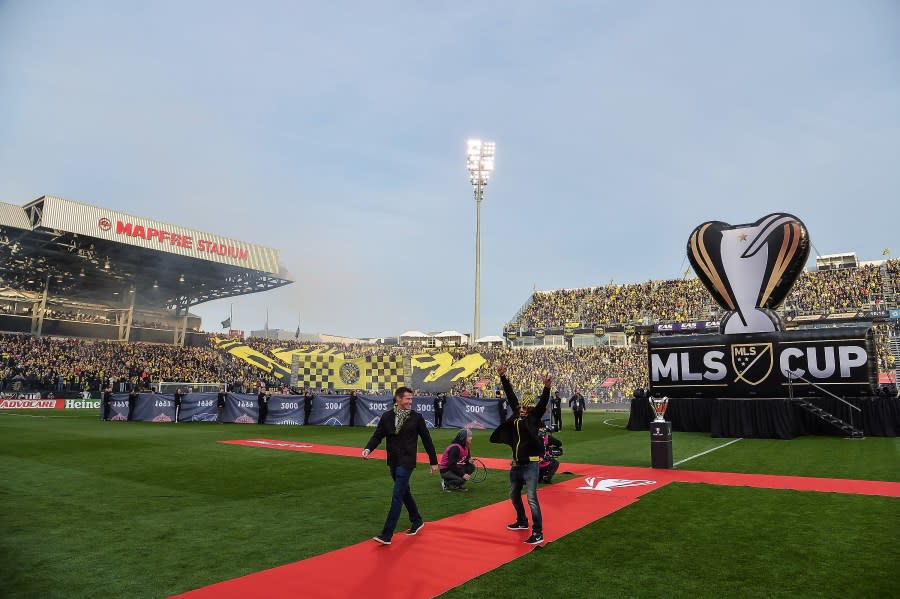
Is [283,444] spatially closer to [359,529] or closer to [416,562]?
[359,529]

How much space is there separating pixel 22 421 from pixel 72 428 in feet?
17.7

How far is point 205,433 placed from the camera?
2031 centimetres

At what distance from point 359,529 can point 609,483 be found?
529 centimetres

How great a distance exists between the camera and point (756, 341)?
851 inches

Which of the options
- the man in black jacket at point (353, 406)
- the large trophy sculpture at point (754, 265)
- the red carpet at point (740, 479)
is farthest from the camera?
the man in black jacket at point (353, 406)

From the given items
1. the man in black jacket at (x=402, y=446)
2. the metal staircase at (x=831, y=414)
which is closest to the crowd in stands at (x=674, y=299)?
the metal staircase at (x=831, y=414)

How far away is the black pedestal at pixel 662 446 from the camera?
1188 centimetres

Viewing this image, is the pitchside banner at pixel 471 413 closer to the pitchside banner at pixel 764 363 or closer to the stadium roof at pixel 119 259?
the pitchside banner at pixel 764 363

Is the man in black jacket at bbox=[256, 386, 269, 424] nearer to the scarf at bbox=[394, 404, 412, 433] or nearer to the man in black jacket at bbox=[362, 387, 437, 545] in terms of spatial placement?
the man in black jacket at bbox=[362, 387, 437, 545]

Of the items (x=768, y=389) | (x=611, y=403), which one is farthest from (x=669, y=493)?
(x=611, y=403)

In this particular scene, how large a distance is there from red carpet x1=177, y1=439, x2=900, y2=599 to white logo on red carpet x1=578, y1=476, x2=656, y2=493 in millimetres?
18

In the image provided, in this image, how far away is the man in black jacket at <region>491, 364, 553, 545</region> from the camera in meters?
6.38

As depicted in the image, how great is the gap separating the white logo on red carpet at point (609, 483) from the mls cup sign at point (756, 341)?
13746 mm

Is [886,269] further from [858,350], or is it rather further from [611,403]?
[858,350]
